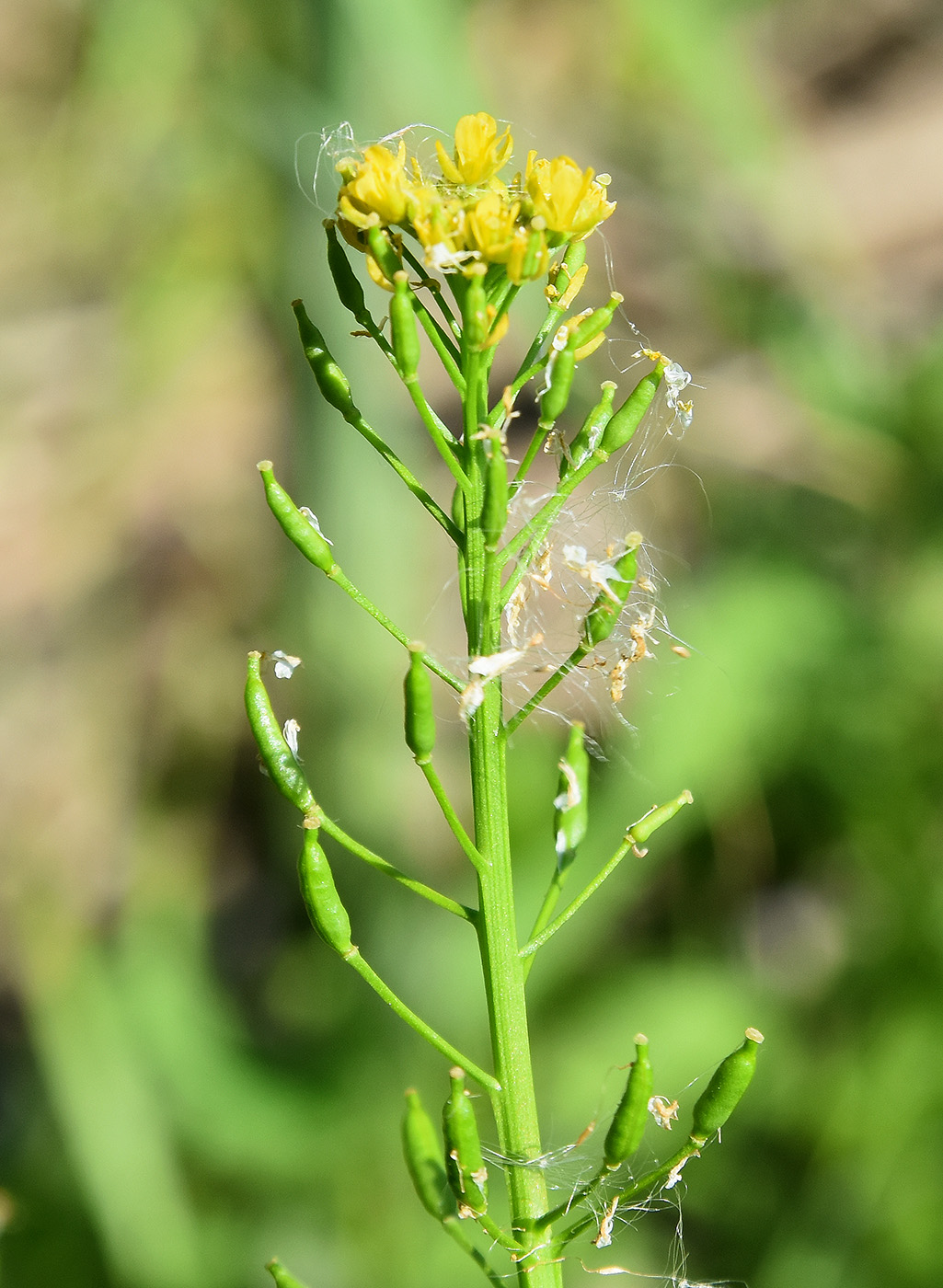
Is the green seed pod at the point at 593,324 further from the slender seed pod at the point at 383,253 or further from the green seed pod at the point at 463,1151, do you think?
the green seed pod at the point at 463,1151

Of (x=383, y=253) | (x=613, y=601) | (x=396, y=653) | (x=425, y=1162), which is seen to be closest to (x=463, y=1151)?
(x=425, y=1162)

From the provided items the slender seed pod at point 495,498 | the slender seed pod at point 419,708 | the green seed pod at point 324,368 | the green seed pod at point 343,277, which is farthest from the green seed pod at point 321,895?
the green seed pod at point 343,277

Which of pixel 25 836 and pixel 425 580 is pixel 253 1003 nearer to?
pixel 25 836

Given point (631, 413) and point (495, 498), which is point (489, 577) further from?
point (631, 413)

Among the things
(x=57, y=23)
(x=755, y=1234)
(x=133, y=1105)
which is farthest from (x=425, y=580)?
(x=57, y=23)

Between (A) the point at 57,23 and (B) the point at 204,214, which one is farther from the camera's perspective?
(A) the point at 57,23

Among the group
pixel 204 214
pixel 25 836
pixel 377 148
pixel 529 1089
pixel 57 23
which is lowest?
pixel 529 1089

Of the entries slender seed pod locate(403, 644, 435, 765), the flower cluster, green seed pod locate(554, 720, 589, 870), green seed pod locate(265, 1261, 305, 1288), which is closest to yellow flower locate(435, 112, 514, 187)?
the flower cluster
